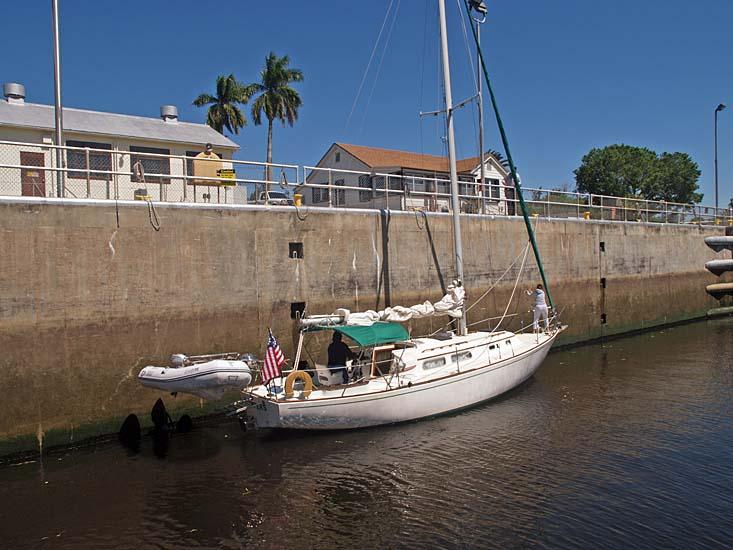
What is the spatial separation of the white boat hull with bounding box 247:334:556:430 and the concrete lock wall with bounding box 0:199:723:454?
302cm

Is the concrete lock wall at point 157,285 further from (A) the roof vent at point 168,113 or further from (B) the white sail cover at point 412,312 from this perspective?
(A) the roof vent at point 168,113

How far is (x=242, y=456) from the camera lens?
542 inches

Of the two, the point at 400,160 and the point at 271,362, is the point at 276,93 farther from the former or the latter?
the point at 271,362

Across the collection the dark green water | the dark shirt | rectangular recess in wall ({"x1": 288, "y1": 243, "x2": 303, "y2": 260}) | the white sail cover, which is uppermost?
rectangular recess in wall ({"x1": 288, "y1": 243, "x2": 303, "y2": 260})

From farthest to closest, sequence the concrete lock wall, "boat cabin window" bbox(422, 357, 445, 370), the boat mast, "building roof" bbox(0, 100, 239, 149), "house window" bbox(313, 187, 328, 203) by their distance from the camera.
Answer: "house window" bbox(313, 187, 328, 203) → "building roof" bbox(0, 100, 239, 149) → the boat mast → "boat cabin window" bbox(422, 357, 445, 370) → the concrete lock wall

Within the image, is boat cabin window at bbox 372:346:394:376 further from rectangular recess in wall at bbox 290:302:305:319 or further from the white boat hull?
rectangular recess in wall at bbox 290:302:305:319

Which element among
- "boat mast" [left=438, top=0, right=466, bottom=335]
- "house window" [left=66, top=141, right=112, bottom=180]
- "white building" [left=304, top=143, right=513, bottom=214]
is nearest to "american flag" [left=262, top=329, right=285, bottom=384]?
"house window" [left=66, top=141, right=112, bottom=180]

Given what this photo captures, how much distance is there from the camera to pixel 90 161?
18500 millimetres

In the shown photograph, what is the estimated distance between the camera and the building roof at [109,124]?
73.6 feet

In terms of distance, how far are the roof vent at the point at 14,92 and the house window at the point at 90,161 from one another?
421 cm

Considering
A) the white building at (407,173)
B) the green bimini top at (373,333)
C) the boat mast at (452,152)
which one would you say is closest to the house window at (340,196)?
the white building at (407,173)

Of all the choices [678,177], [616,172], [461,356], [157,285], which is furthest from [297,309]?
[678,177]

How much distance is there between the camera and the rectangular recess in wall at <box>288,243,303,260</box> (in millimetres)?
18234

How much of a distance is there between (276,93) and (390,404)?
38013mm
